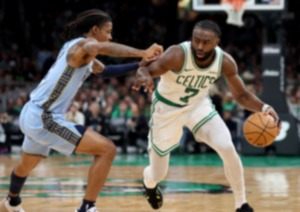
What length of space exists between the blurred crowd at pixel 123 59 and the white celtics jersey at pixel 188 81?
30.4ft

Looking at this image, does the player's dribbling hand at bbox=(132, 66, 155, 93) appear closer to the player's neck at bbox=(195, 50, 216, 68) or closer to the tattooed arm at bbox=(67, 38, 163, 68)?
the tattooed arm at bbox=(67, 38, 163, 68)

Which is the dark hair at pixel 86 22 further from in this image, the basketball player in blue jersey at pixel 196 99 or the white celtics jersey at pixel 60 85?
the basketball player in blue jersey at pixel 196 99

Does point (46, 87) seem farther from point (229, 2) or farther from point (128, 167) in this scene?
point (229, 2)

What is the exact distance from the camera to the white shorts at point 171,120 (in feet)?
27.3

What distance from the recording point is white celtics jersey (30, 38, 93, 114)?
25.2ft

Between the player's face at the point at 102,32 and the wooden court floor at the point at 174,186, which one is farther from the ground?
the player's face at the point at 102,32

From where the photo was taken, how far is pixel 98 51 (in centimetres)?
744

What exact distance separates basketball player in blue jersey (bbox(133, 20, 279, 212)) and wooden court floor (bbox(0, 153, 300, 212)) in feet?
2.63

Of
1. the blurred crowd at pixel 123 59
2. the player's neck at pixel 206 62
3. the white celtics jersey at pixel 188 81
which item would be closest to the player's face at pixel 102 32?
the white celtics jersey at pixel 188 81

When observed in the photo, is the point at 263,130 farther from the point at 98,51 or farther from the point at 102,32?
the point at 98,51

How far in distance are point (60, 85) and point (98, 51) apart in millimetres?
505

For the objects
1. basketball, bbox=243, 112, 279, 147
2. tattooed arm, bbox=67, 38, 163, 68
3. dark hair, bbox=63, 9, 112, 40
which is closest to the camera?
tattooed arm, bbox=67, 38, 163, 68

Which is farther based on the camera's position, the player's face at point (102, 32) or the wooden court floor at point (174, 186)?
the wooden court floor at point (174, 186)

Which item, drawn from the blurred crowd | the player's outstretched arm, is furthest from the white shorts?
the blurred crowd
